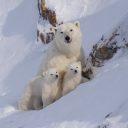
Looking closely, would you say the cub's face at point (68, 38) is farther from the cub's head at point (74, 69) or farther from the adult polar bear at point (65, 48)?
the cub's head at point (74, 69)

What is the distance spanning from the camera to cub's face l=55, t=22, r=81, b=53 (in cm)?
1096

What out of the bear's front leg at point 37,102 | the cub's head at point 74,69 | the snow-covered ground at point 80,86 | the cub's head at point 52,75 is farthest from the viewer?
the bear's front leg at point 37,102

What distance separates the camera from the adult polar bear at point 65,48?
10977 mm

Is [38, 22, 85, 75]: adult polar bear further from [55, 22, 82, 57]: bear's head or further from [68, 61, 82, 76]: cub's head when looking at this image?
[68, 61, 82, 76]: cub's head

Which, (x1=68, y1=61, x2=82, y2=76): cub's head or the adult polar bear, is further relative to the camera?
the adult polar bear

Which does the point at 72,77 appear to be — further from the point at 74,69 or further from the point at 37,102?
the point at 37,102

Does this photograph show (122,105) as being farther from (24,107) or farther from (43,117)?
(24,107)

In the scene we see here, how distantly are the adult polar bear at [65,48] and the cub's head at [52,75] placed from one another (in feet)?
0.81

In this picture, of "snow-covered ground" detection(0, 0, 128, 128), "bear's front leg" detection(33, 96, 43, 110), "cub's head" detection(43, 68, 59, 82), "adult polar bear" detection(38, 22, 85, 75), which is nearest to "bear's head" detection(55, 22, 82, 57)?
"adult polar bear" detection(38, 22, 85, 75)

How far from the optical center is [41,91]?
11578 mm

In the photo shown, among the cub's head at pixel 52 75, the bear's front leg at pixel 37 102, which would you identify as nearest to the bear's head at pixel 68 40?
the cub's head at pixel 52 75

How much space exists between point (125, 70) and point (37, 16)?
10.7 m

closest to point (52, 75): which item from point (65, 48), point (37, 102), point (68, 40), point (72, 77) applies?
point (72, 77)

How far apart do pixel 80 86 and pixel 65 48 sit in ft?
4.43
